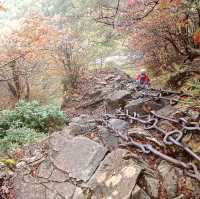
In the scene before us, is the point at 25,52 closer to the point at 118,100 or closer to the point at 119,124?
the point at 118,100

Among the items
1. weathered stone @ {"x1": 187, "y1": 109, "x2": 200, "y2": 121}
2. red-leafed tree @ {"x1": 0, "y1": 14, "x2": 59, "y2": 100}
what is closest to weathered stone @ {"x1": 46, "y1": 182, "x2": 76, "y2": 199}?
weathered stone @ {"x1": 187, "y1": 109, "x2": 200, "y2": 121}

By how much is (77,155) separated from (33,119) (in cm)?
616

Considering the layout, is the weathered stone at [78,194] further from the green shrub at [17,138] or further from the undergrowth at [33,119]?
the undergrowth at [33,119]

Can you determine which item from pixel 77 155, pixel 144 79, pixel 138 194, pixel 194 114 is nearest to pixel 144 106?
pixel 194 114

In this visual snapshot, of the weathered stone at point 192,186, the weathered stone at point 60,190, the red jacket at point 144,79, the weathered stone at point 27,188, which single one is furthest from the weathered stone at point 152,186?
the red jacket at point 144,79

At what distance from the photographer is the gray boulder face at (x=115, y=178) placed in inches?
170

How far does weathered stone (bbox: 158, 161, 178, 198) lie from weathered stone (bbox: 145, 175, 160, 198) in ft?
0.40

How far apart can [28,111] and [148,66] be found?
857cm

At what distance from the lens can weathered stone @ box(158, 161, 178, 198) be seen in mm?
4334

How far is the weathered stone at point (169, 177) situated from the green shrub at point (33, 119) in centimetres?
670

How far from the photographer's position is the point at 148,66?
1795 cm

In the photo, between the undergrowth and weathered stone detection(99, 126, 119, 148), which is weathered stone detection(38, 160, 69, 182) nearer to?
weathered stone detection(99, 126, 119, 148)

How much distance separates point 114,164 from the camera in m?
4.77

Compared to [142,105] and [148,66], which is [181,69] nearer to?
[142,105]
